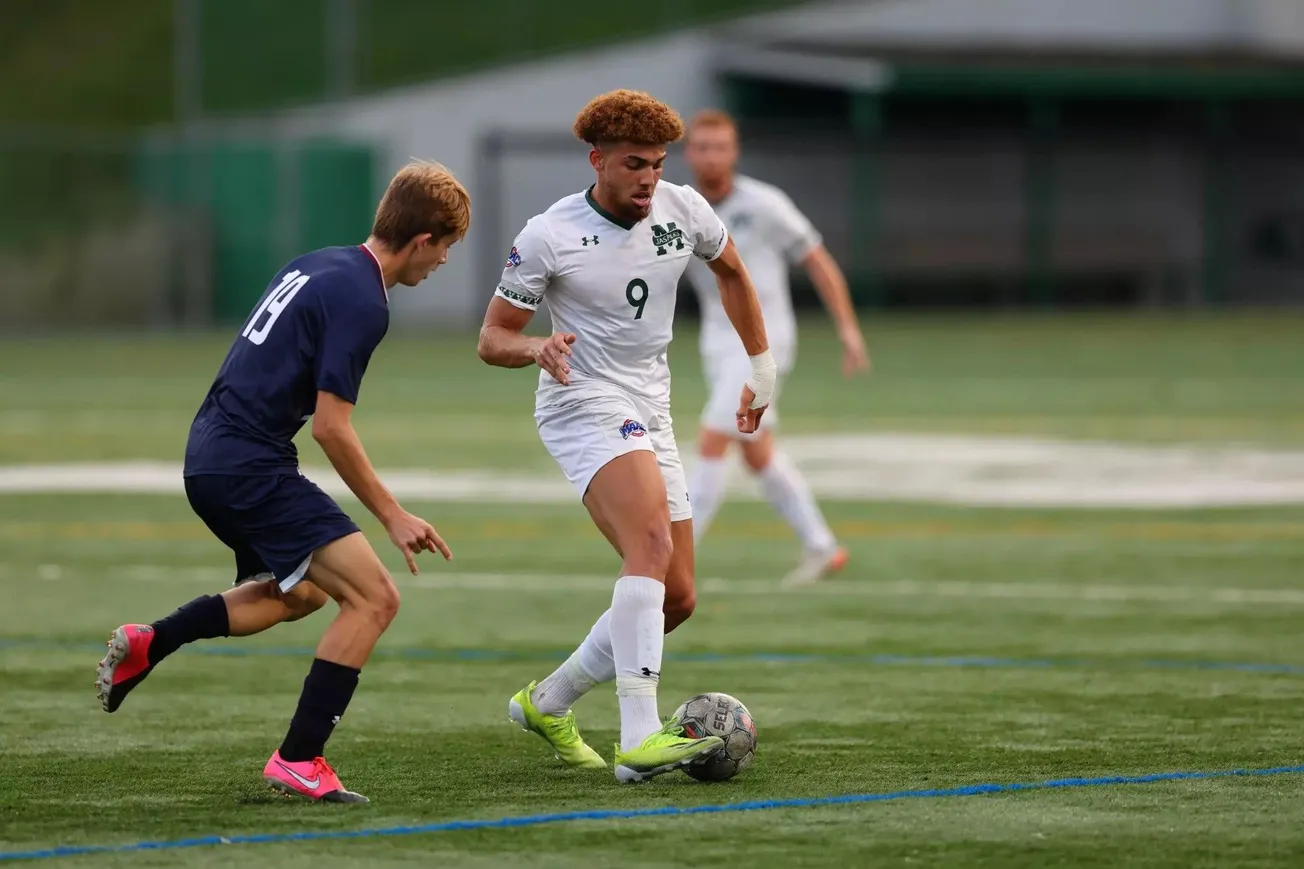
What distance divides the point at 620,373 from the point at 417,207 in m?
1.03

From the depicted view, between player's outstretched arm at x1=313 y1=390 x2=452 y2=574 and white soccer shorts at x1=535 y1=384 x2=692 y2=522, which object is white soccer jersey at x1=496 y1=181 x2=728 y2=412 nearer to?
white soccer shorts at x1=535 y1=384 x2=692 y2=522

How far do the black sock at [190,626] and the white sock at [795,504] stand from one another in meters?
5.39

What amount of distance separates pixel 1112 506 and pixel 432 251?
9005 mm

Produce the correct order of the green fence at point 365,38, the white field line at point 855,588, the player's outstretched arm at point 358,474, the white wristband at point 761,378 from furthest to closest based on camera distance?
the green fence at point 365,38, the white field line at point 855,588, the white wristband at point 761,378, the player's outstretched arm at point 358,474

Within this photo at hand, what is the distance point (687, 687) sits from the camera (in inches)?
358

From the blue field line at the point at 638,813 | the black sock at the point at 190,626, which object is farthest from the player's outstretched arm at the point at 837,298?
the black sock at the point at 190,626

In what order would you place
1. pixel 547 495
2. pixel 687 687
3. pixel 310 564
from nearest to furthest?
1. pixel 310 564
2. pixel 687 687
3. pixel 547 495

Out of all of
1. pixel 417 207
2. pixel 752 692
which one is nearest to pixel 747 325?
pixel 417 207

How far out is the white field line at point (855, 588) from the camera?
11.5 metres

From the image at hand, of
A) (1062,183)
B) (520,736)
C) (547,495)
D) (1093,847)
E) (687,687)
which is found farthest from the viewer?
(1062,183)

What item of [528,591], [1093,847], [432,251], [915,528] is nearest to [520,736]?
[432,251]

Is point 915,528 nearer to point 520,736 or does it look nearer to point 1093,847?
point 520,736

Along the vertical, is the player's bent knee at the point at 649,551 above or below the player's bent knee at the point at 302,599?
above

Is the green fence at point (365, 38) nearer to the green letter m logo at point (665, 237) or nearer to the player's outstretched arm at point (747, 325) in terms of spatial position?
the player's outstretched arm at point (747, 325)
